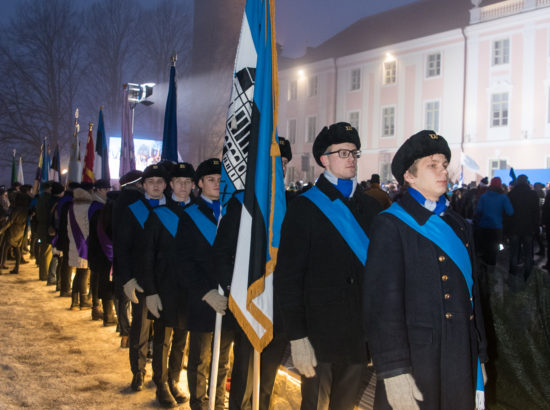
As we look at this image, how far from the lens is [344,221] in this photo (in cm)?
330

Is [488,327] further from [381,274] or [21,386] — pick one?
[21,386]

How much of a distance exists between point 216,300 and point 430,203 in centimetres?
201

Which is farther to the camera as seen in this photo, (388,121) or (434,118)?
(388,121)

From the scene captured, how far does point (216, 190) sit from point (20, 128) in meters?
35.6

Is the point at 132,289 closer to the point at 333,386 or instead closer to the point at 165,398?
the point at 165,398

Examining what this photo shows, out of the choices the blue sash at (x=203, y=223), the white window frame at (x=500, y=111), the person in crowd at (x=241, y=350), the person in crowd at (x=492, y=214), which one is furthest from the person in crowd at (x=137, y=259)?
the white window frame at (x=500, y=111)

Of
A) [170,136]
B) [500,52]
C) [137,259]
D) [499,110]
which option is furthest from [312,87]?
[137,259]

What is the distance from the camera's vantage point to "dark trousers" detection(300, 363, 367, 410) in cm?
332

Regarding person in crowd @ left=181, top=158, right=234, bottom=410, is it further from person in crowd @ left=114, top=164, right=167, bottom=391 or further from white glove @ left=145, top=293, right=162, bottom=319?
person in crowd @ left=114, top=164, right=167, bottom=391

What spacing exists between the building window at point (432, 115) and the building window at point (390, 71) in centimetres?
326

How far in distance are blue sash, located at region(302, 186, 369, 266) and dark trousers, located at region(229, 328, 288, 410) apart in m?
1.15

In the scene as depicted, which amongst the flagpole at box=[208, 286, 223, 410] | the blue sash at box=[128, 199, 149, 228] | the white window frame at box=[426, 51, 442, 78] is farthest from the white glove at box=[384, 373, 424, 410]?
the white window frame at box=[426, 51, 442, 78]

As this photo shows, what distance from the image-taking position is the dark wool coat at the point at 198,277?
452 centimetres

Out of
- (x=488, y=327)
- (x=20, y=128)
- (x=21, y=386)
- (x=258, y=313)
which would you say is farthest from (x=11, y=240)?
(x=20, y=128)
